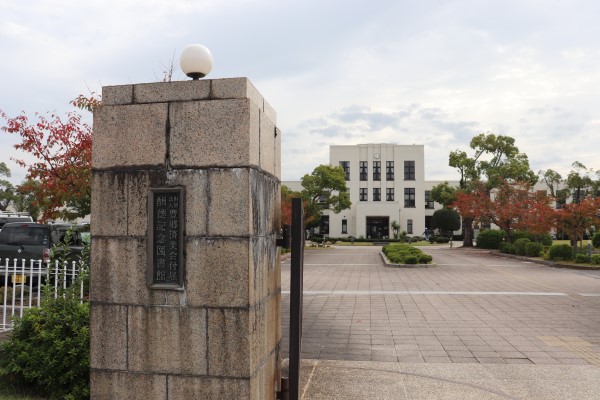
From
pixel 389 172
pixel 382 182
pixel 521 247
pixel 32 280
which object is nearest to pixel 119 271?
pixel 32 280

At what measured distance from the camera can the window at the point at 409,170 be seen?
5544cm

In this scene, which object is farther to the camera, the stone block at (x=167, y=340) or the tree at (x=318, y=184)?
the tree at (x=318, y=184)

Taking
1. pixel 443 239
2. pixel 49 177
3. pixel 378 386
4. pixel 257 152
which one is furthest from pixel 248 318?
pixel 443 239

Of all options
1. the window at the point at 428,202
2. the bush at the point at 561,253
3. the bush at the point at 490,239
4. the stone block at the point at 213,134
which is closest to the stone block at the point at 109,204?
the stone block at the point at 213,134

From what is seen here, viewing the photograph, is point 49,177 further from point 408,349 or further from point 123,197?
point 408,349

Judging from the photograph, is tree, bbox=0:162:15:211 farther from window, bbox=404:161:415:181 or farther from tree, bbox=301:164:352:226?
window, bbox=404:161:415:181

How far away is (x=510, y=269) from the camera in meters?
19.9

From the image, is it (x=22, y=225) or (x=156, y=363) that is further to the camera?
(x=22, y=225)

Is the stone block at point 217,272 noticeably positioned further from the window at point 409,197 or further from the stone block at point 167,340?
the window at point 409,197

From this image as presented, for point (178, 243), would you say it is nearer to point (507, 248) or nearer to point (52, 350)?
point (52, 350)

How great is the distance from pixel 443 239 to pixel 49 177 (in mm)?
43875

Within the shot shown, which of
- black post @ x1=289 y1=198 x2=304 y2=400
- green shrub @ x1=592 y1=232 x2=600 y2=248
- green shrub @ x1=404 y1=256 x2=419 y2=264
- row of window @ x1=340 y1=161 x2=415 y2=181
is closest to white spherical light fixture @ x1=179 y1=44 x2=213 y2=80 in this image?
black post @ x1=289 y1=198 x2=304 y2=400

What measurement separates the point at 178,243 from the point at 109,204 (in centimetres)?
61

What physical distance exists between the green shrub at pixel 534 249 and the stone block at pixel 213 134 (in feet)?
82.7
